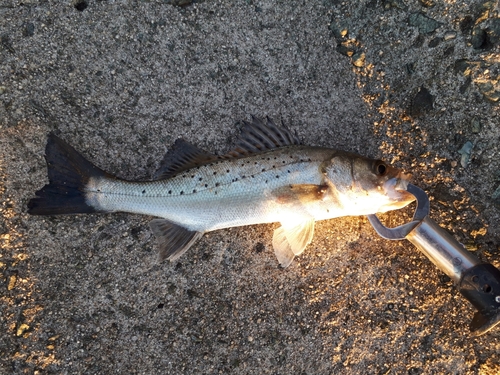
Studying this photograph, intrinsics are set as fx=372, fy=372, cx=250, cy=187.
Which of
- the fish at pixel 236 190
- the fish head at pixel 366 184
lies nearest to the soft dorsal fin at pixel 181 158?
the fish at pixel 236 190

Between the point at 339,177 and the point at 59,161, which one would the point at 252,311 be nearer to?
the point at 339,177

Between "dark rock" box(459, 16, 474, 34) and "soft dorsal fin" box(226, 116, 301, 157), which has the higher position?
"dark rock" box(459, 16, 474, 34)

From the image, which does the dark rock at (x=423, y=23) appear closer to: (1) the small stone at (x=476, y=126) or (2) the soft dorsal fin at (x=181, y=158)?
(1) the small stone at (x=476, y=126)

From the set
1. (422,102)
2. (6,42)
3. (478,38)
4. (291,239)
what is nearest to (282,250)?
(291,239)

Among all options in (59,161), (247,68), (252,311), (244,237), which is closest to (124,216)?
(59,161)

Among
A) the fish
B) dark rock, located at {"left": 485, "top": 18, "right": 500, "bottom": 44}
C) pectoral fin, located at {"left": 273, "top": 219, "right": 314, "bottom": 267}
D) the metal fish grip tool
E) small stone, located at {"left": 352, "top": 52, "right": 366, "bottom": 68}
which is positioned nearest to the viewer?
the metal fish grip tool

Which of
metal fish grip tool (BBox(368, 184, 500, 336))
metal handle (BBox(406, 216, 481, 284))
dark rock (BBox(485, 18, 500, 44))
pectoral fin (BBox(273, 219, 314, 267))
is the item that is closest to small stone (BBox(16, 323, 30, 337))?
pectoral fin (BBox(273, 219, 314, 267))

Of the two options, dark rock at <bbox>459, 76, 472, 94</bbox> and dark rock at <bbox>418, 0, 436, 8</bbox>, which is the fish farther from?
dark rock at <bbox>418, 0, 436, 8</bbox>

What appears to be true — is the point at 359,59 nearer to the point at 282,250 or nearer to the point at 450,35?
the point at 450,35
